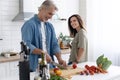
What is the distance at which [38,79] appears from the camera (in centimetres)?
166

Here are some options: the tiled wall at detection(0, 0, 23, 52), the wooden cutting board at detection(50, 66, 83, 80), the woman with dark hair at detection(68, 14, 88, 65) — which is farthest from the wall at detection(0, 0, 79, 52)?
the wooden cutting board at detection(50, 66, 83, 80)

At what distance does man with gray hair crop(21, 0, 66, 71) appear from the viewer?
2393 millimetres

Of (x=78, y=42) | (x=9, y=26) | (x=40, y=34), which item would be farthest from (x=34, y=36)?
(x=9, y=26)

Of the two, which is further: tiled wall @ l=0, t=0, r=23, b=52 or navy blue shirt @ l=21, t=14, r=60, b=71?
tiled wall @ l=0, t=0, r=23, b=52

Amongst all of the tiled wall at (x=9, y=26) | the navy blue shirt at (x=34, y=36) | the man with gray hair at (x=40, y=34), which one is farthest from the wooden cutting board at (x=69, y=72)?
the tiled wall at (x=9, y=26)

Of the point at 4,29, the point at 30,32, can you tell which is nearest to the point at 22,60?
the point at 30,32

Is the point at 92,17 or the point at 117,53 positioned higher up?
the point at 92,17

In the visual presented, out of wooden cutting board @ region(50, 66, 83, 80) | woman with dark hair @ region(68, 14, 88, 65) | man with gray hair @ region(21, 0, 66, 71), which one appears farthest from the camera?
woman with dark hair @ region(68, 14, 88, 65)

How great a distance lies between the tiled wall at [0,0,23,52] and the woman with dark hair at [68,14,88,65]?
1157 mm

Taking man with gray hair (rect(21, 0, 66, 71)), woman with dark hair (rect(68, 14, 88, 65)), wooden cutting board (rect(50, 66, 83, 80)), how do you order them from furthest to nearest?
1. woman with dark hair (rect(68, 14, 88, 65))
2. man with gray hair (rect(21, 0, 66, 71))
3. wooden cutting board (rect(50, 66, 83, 80))

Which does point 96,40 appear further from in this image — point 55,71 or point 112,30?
point 55,71

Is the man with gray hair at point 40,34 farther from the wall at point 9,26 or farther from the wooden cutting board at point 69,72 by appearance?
the wall at point 9,26

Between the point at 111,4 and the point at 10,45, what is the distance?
2.01 m

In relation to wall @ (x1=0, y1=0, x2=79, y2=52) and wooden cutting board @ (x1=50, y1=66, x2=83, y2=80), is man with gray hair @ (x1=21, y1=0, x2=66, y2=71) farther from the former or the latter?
wall @ (x1=0, y1=0, x2=79, y2=52)
